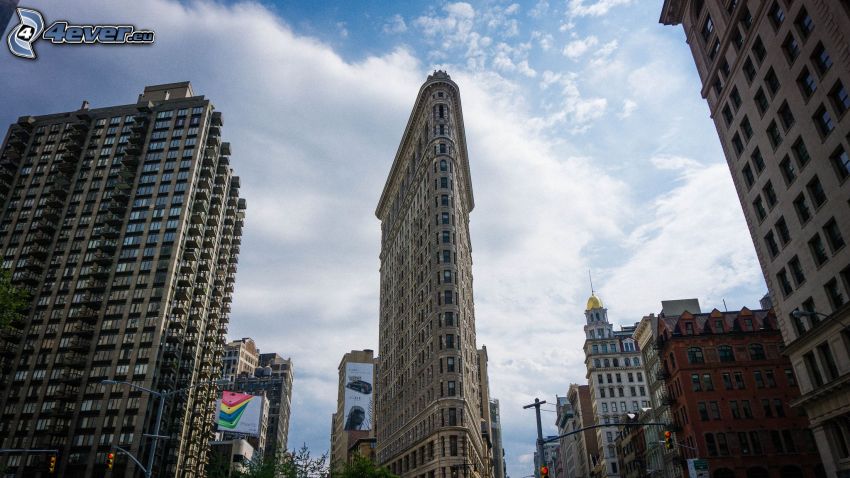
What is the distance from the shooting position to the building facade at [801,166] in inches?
1294

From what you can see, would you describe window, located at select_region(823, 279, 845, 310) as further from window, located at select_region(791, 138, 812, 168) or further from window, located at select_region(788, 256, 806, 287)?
window, located at select_region(791, 138, 812, 168)

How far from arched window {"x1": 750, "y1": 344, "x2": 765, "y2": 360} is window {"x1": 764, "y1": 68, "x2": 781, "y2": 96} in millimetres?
37047

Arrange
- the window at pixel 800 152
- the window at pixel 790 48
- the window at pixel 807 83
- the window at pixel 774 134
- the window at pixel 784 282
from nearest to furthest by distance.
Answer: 1. the window at pixel 807 83
2. the window at pixel 800 152
3. the window at pixel 790 48
4. the window at pixel 774 134
5. the window at pixel 784 282

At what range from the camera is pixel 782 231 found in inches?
Answer: 1570

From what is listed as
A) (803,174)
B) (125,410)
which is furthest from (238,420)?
(803,174)

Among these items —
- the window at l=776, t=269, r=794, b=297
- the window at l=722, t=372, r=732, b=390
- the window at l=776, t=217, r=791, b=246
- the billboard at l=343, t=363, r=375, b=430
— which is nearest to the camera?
the window at l=776, t=217, r=791, b=246

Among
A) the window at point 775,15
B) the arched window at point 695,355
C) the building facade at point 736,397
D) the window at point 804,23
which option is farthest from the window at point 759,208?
the arched window at point 695,355

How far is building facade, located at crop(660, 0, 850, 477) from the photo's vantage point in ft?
108

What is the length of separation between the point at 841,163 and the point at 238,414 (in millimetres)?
97588

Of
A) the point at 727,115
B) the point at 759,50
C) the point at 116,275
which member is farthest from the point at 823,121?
the point at 116,275

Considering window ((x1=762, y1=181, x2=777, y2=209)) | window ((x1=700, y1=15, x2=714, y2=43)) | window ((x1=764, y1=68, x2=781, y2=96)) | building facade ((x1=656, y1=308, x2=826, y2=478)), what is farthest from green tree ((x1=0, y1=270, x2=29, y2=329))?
building facade ((x1=656, y1=308, x2=826, y2=478))

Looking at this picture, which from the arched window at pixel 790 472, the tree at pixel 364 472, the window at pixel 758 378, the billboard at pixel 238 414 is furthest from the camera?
the billboard at pixel 238 414

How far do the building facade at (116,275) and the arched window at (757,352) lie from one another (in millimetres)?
Answer: 85468

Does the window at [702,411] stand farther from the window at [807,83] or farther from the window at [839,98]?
the window at [839,98]
